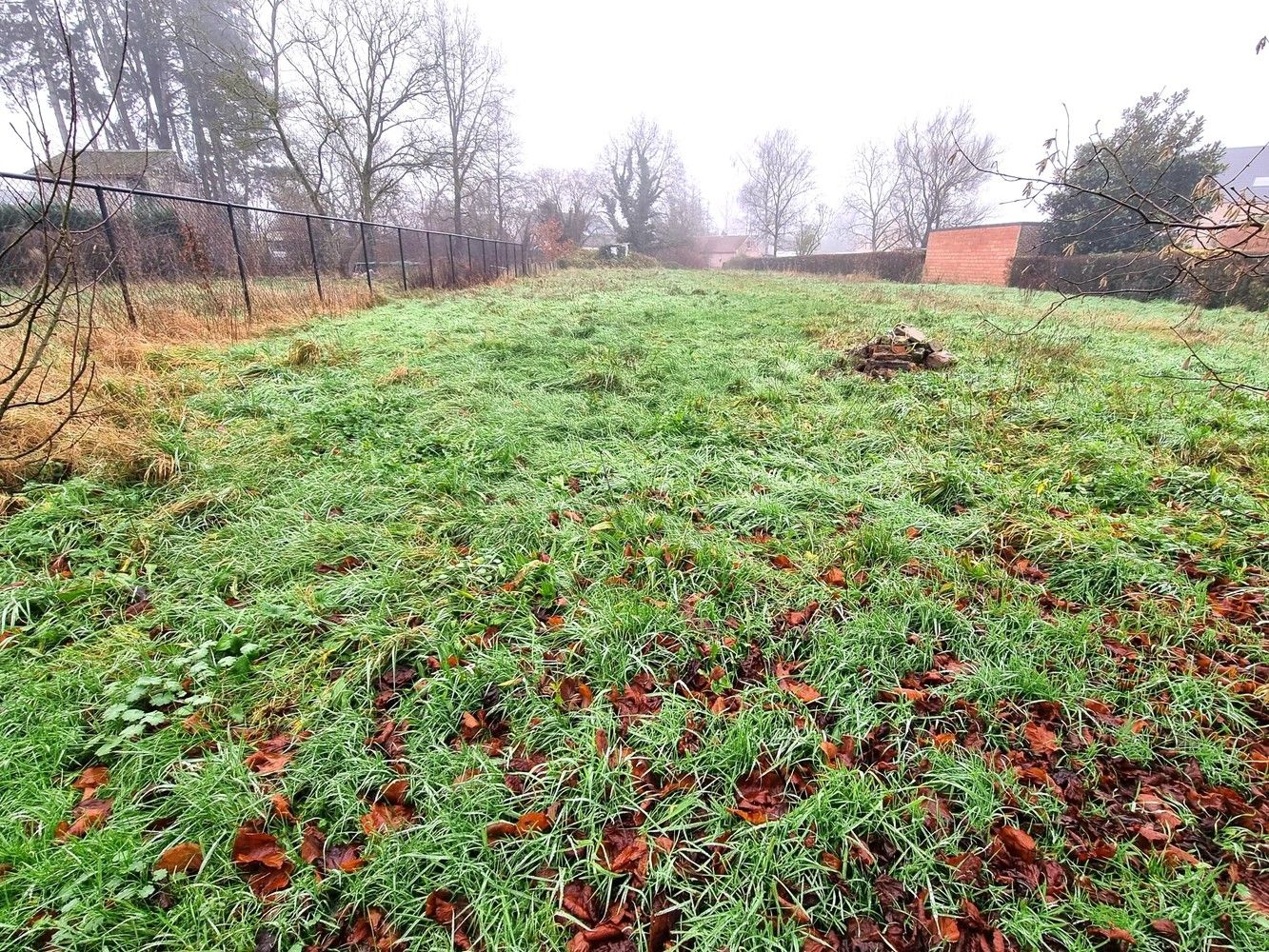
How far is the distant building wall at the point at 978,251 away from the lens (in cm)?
1952

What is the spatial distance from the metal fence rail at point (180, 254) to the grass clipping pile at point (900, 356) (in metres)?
6.51

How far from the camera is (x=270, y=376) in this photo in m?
5.29

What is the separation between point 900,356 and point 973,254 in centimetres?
1984

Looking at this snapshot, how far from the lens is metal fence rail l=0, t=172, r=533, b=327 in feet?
19.1

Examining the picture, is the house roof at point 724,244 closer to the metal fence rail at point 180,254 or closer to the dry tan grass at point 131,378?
the metal fence rail at point 180,254

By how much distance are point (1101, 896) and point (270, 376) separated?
6597mm

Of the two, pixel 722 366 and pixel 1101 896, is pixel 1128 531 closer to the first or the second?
pixel 1101 896

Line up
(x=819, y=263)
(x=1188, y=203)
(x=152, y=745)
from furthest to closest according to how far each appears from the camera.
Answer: (x=819, y=263) < (x=1188, y=203) < (x=152, y=745)

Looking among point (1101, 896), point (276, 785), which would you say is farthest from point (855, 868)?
point (276, 785)

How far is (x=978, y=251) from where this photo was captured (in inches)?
826

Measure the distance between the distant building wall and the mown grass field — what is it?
19.7 m

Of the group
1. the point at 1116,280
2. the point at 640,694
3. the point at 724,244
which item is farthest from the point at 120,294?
the point at 724,244

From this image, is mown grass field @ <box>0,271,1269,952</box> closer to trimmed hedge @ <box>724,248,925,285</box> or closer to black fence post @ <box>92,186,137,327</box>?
black fence post @ <box>92,186,137,327</box>

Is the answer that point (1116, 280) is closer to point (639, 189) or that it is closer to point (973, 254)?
point (973, 254)
